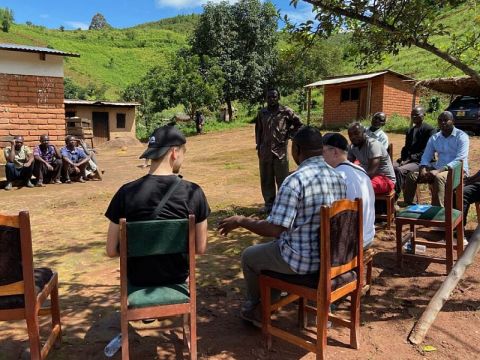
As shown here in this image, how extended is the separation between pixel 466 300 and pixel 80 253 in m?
4.23

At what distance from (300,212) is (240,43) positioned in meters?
30.0

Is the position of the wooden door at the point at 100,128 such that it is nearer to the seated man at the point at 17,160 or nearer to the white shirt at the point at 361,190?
the seated man at the point at 17,160

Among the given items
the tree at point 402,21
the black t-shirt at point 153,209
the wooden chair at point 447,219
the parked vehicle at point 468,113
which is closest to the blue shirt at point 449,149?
the wooden chair at point 447,219

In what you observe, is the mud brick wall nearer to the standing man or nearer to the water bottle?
the standing man

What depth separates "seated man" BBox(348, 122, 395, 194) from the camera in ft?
18.3

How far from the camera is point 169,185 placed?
2.75 meters

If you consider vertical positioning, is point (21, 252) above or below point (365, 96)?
below

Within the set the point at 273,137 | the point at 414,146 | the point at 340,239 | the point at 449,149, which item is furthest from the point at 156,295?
the point at 414,146

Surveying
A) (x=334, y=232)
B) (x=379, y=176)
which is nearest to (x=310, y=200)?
(x=334, y=232)

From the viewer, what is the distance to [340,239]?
2.82m

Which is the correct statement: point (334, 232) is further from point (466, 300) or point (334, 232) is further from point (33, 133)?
point (33, 133)

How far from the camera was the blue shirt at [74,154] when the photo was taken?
10608 millimetres

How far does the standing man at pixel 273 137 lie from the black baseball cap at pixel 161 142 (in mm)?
3883

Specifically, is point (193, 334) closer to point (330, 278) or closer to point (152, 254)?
point (152, 254)
